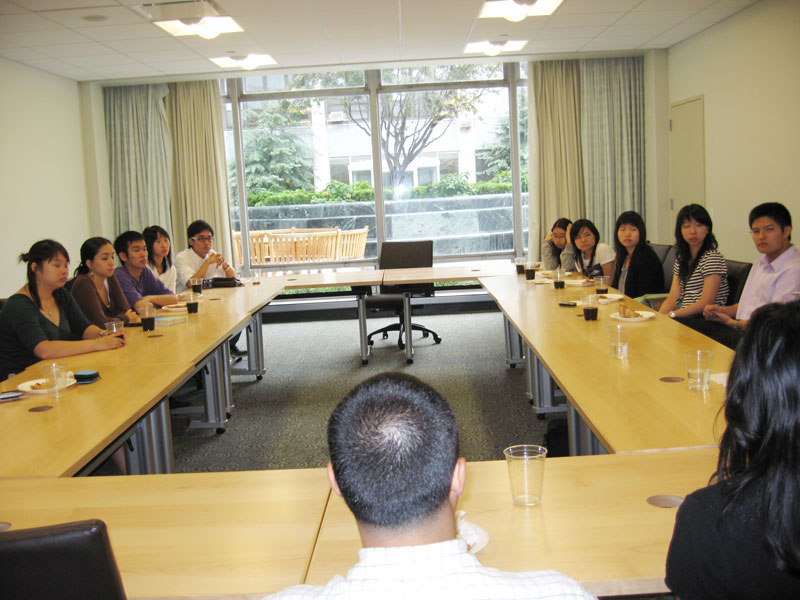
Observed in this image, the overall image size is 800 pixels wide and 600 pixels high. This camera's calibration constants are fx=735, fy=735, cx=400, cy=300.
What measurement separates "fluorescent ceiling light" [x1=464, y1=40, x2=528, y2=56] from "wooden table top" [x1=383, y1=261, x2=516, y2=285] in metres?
2.12

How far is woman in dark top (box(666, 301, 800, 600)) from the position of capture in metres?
1.13

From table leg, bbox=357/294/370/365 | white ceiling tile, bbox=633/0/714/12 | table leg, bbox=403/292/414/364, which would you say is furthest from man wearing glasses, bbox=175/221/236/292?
white ceiling tile, bbox=633/0/714/12

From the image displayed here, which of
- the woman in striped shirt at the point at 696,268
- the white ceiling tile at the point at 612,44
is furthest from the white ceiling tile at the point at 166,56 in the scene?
the woman in striped shirt at the point at 696,268

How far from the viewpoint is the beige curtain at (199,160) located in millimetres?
8305

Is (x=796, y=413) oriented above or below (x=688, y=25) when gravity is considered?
below

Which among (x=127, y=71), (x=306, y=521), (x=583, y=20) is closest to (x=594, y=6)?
(x=583, y=20)

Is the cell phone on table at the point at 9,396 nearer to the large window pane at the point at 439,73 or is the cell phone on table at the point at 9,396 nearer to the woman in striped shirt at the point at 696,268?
the woman in striped shirt at the point at 696,268

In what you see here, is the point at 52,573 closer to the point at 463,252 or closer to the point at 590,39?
the point at 590,39

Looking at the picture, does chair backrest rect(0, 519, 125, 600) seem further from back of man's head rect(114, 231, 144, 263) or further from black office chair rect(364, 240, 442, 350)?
black office chair rect(364, 240, 442, 350)

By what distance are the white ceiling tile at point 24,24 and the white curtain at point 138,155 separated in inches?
102

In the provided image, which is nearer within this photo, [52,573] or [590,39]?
[52,573]

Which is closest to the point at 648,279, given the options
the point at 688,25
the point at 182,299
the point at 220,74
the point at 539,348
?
the point at 539,348

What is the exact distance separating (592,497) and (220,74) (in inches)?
283

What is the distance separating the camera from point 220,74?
7.86m
